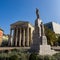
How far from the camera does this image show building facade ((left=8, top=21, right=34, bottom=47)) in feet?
192

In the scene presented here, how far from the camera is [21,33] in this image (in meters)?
62.1

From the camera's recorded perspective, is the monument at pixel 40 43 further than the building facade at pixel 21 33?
No

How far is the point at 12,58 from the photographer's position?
1141 centimetres

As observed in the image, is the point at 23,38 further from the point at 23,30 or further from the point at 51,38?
the point at 51,38

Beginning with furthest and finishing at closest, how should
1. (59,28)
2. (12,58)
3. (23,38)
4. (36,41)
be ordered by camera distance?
1. (59,28)
2. (23,38)
3. (36,41)
4. (12,58)

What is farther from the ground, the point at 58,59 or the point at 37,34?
the point at 37,34

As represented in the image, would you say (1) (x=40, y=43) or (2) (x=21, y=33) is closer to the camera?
(1) (x=40, y=43)

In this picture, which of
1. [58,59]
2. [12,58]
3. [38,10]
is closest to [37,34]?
[38,10]

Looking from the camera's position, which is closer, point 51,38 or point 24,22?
point 51,38

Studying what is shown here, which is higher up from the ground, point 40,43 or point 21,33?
point 21,33

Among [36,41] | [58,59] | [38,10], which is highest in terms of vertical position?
[38,10]

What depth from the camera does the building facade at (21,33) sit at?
192ft

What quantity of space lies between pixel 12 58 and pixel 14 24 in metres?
50.3

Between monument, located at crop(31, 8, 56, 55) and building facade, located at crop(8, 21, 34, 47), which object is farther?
building facade, located at crop(8, 21, 34, 47)
